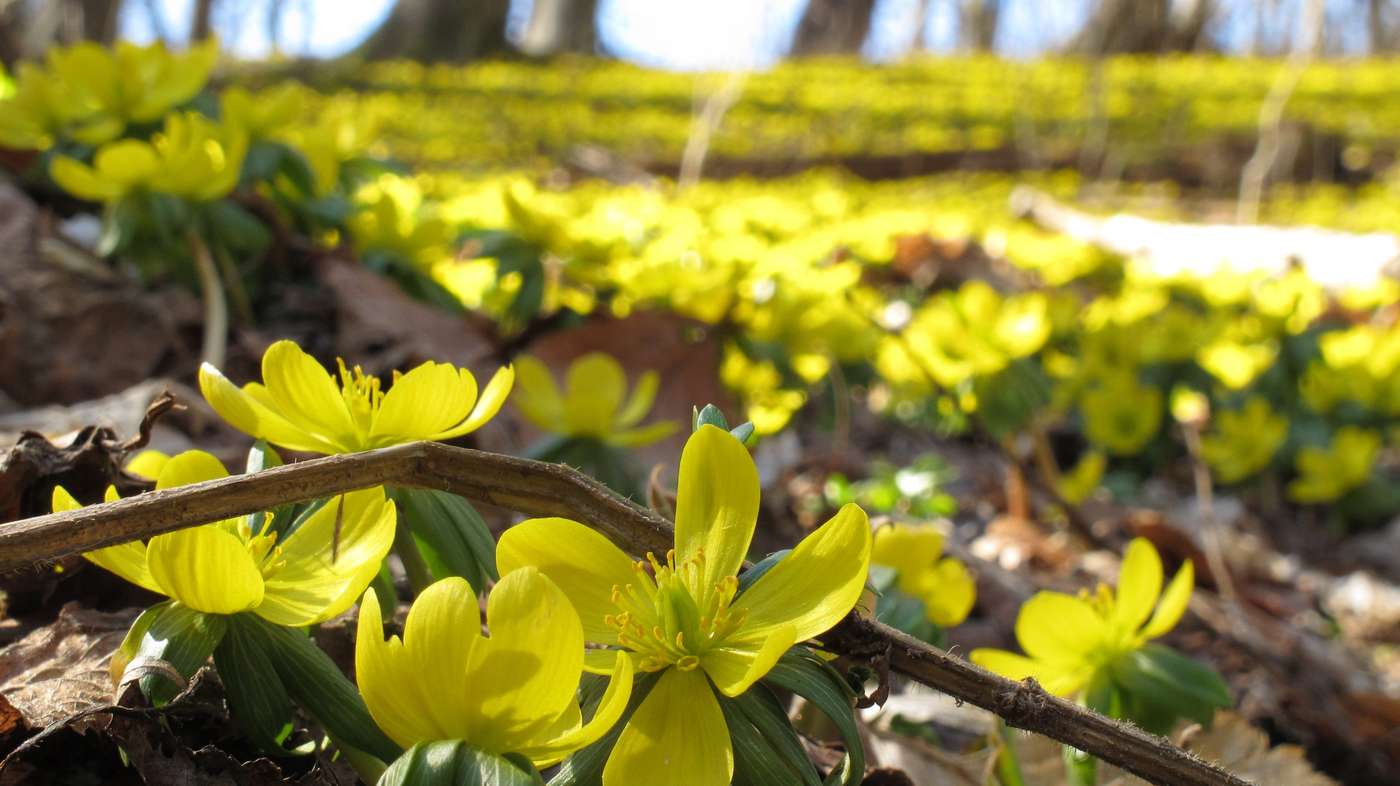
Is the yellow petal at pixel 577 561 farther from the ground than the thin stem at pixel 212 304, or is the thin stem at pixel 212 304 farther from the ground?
the yellow petal at pixel 577 561

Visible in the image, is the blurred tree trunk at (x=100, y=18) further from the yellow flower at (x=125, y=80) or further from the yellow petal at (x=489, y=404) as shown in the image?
the yellow petal at (x=489, y=404)

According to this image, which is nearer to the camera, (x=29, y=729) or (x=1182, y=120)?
(x=29, y=729)

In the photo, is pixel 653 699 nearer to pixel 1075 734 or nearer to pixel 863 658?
pixel 863 658

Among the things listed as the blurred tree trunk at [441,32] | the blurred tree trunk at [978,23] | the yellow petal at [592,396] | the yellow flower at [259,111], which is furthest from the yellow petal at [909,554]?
the blurred tree trunk at [978,23]

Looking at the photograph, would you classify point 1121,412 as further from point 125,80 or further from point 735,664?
point 735,664

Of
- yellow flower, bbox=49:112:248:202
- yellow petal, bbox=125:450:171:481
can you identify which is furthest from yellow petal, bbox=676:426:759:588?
yellow flower, bbox=49:112:248:202

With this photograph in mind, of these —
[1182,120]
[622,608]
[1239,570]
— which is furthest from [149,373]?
[1182,120]

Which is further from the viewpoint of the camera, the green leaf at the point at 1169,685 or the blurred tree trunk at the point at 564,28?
the blurred tree trunk at the point at 564,28

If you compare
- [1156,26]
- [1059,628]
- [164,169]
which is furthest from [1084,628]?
[1156,26]
